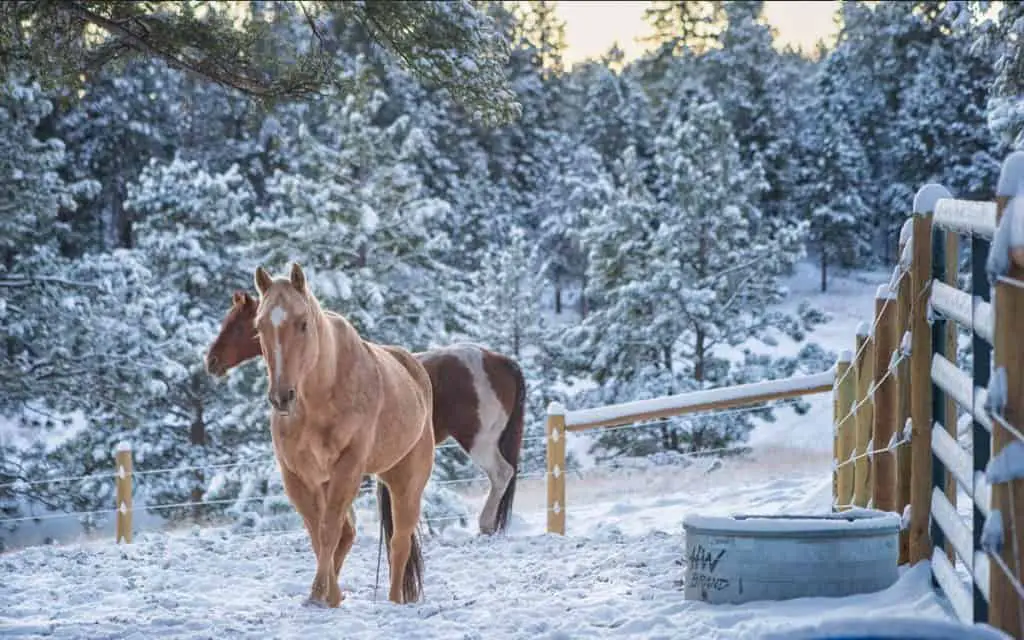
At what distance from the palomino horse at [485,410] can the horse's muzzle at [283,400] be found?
433cm

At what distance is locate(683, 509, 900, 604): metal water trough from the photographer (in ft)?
11.7

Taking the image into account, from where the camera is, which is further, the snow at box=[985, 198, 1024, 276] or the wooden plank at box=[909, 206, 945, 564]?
the wooden plank at box=[909, 206, 945, 564]

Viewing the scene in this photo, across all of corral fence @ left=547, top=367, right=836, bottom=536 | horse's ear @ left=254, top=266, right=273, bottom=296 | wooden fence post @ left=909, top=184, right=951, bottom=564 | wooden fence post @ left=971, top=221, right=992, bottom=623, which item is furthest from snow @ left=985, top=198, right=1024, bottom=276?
corral fence @ left=547, top=367, right=836, bottom=536

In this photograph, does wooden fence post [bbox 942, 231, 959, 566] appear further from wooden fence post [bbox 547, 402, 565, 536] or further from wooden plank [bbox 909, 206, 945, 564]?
wooden fence post [bbox 547, 402, 565, 536]

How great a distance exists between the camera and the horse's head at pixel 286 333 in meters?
4.52

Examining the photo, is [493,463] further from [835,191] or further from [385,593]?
[835,191]

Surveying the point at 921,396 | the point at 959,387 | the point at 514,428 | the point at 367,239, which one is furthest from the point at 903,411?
the point at 367,239

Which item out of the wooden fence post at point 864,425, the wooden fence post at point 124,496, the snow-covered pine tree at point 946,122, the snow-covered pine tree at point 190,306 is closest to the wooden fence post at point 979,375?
the wooden fence post at point 864,425

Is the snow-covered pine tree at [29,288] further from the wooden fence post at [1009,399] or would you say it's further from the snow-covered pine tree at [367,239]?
the wooden fence post at [1009,399]

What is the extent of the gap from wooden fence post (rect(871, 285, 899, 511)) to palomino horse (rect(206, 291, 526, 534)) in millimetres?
4359

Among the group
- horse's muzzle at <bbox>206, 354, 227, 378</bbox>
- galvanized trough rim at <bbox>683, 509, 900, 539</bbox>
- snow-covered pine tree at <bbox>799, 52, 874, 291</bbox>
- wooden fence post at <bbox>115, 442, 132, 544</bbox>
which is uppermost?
snow-covered pine tree at <bbox>799, 52, 874, 291</bbox>

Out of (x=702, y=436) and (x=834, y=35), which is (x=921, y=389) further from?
(x=834, y=35)

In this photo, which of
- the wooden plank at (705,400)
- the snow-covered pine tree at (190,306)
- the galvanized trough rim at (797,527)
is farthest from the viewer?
the snow-covered pine tree at (190,306)

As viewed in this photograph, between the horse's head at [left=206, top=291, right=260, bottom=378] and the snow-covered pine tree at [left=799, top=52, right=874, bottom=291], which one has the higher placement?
the snow-covered pine tree at [left=799, top=52, right=874, bottom=291]
